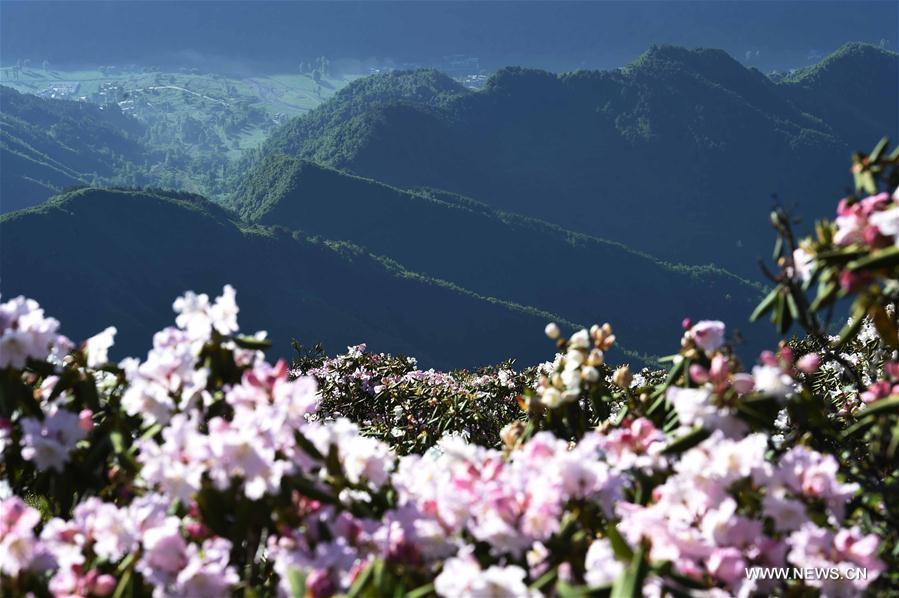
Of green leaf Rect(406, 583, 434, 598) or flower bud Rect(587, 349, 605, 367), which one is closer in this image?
green leaf Rect(406, 583, 434, 598)

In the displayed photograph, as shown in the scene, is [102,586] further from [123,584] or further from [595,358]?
[595,358]

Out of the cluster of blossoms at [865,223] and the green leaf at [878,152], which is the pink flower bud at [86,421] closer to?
the cluster of blossoms at [865,223]

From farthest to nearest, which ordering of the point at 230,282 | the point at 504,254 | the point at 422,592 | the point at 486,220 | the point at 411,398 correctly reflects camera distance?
the point at 486,220 → the point at 504,254 → the point at 230,282 → the point at 411,398 → the point at 422,592

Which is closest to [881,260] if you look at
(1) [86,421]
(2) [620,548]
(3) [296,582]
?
(2) [620,548]

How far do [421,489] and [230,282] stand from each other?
105 m

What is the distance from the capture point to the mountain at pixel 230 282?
10106 cm

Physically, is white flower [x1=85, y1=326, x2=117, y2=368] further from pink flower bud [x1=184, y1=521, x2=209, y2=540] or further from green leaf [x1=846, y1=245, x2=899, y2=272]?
green leaf [x1=846, y1=245, x2=899, y2=272]

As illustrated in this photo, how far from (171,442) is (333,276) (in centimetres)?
11524

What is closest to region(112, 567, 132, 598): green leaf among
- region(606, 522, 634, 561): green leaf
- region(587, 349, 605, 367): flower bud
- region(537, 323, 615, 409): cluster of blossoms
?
region(606, 522, 634, 561): green leaf

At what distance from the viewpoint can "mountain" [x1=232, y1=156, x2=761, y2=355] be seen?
441 ft

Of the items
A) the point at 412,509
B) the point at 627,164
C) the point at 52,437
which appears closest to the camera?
the point at 412,509

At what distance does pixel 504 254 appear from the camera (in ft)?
455

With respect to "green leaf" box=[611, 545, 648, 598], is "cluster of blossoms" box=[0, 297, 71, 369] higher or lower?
lower

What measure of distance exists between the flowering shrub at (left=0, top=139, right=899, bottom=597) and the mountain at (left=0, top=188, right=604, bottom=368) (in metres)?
97.0
